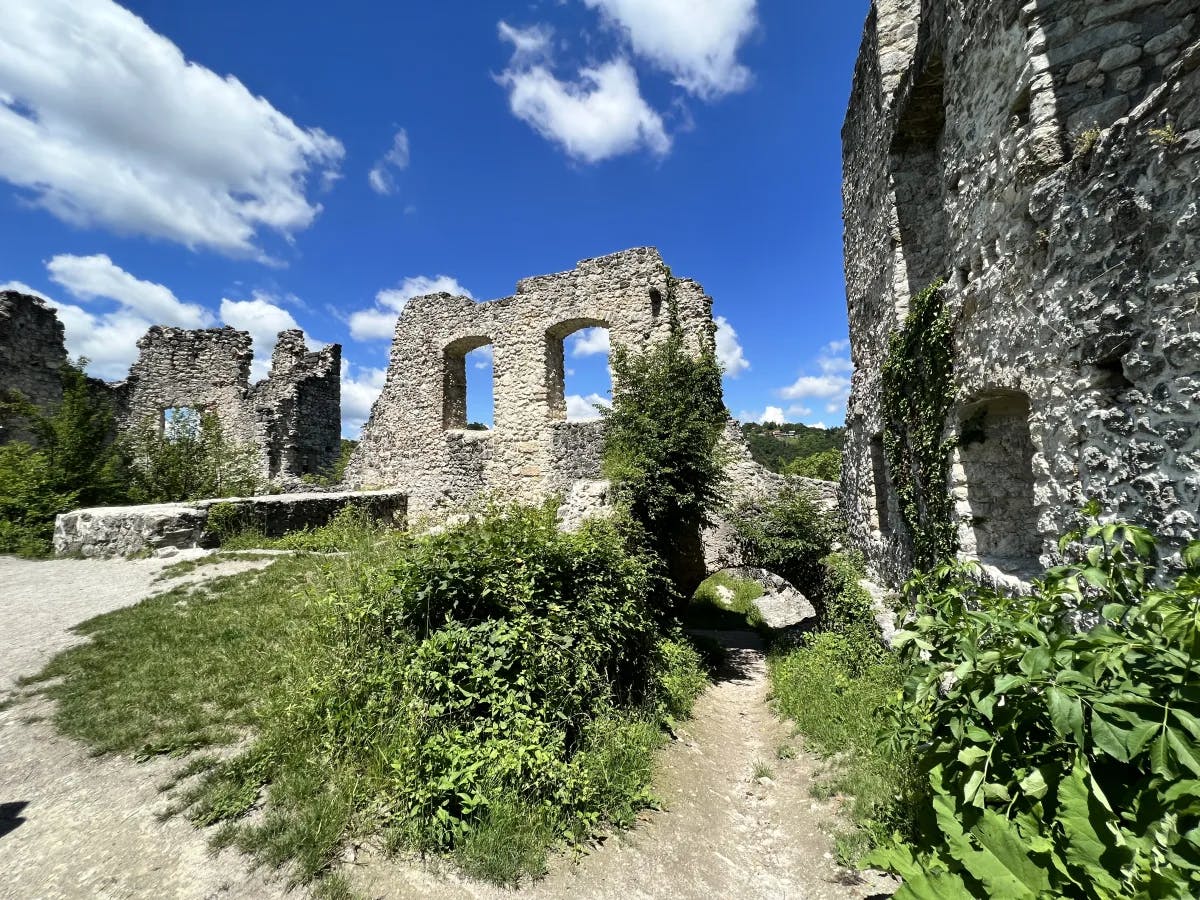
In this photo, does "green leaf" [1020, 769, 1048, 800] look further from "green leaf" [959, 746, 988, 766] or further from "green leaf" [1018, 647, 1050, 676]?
"green leaf" [1018, 647, 1050, 676]

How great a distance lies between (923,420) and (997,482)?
89cm

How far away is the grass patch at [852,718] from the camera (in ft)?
12.7

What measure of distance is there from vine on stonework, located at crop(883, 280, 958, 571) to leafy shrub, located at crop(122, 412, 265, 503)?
13662 millimetres

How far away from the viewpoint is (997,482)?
4.39 metres

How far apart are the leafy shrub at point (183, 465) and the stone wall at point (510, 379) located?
280 centimetres

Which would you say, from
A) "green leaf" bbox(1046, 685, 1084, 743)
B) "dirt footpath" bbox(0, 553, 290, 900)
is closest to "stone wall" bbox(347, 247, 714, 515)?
"dirt footpath" bbox(0, 553, 290, 900)

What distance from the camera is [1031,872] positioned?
1455 millimetres

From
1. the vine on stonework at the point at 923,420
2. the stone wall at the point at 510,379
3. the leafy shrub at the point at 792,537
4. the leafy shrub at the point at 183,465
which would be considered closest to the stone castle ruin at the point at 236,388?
the leafy shrub at the point at 183,465

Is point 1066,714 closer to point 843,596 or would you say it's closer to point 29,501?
point 843,596

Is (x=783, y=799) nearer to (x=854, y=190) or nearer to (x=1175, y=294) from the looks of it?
(x=1175, y=294)

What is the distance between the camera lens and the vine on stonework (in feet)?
15.4

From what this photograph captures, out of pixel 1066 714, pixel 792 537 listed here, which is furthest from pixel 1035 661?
pixel 792 537

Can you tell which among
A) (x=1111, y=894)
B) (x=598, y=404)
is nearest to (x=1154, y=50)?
(x=1111, y=894)

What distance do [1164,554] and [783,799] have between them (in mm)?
3573
